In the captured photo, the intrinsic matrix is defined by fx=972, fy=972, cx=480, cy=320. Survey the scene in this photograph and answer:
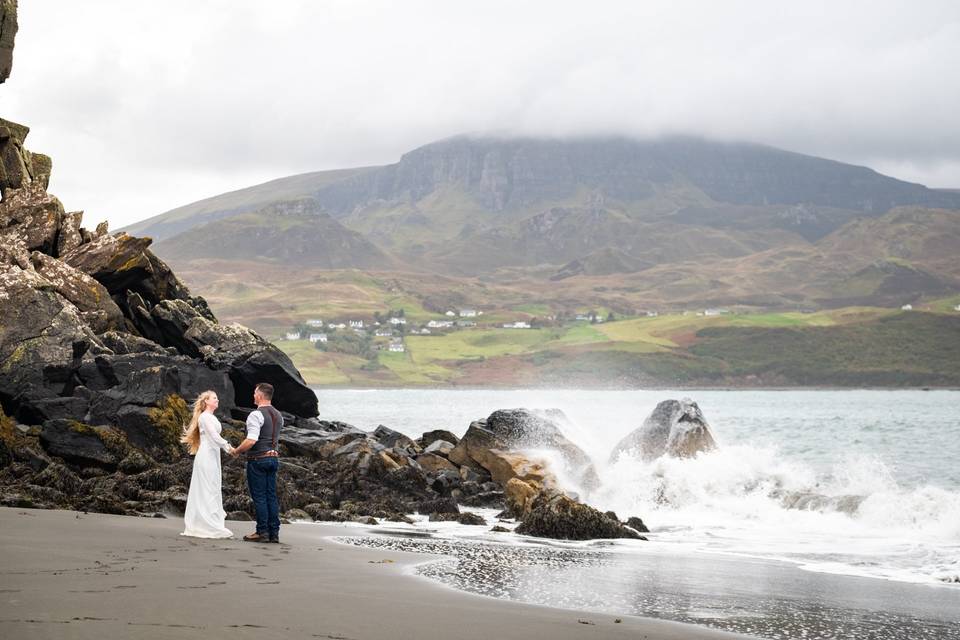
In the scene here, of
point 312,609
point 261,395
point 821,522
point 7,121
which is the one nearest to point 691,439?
point 821,522

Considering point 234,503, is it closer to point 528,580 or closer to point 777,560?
point 528,580

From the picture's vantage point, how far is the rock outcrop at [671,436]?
30.0m

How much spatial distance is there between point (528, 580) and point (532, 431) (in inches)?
667

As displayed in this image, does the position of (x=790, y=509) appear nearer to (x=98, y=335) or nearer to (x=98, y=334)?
(x=98, y=335)

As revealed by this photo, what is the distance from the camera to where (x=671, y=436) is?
100 feet

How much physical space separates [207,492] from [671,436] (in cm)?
1869

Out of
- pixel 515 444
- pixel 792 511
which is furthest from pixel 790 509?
pixel 515 444

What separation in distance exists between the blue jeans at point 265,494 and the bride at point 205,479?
532 mm

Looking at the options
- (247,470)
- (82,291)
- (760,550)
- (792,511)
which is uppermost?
(82,291)

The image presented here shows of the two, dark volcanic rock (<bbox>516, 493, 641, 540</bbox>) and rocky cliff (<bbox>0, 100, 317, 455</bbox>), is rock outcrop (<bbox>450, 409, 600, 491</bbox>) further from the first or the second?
dark volcanic rock (<bbox>516, 493, 641, 540</bbox>)

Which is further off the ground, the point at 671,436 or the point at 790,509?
the point at 671,436

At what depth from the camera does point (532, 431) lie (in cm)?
2934

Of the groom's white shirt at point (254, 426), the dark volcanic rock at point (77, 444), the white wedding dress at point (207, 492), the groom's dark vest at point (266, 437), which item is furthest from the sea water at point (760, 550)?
the dark volcanic rock at point (77, 444)

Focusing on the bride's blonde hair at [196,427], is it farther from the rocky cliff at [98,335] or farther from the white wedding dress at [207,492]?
the rocky cliff at [98,335]
